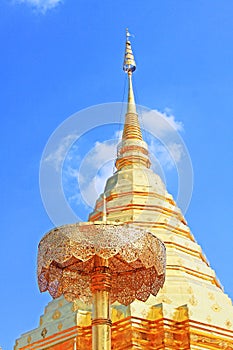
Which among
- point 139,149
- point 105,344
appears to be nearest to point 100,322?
point 105,344

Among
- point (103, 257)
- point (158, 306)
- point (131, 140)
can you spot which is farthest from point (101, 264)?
point (131, 140)

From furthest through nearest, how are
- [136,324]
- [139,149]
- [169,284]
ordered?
[139,149]
[169,284]
[136,324]

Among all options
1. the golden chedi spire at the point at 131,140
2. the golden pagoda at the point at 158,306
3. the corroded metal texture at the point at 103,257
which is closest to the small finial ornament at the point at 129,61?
the golden chedi spire at the point at 131,140

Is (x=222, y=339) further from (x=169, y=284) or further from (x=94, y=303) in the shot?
(x=94, y=303)

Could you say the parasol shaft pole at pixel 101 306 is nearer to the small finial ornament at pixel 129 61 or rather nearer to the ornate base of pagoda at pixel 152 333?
the ornate base of pagoda at pixel 152 333

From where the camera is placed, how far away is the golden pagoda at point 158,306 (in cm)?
2059

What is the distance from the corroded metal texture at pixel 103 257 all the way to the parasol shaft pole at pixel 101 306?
0.23m

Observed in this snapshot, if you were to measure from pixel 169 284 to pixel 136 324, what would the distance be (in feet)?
8.22

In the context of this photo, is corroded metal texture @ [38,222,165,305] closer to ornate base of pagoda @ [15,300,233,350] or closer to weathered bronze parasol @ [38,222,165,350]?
weathered bronze parasol @ [38,222,165,350]

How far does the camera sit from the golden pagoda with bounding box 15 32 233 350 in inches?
811

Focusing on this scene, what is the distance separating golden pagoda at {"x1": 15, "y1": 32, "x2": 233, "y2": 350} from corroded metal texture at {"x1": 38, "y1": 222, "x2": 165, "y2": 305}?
6074 millimetres

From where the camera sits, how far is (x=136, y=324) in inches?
806

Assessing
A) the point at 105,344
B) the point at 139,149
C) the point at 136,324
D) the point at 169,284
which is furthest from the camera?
the point at 139,149

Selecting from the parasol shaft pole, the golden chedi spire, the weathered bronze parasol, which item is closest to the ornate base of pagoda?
the weathered bronze parasol
